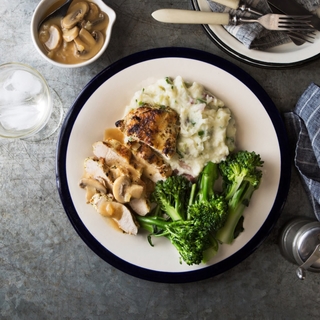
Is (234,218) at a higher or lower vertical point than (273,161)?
lower

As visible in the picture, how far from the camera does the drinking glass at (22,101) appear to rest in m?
3.23

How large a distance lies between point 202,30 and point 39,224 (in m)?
2.24

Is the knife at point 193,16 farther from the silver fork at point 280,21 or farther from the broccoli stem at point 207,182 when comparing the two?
the broccoli stem at point 207,182

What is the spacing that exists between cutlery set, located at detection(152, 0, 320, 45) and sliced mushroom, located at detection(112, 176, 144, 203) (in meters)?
1.32

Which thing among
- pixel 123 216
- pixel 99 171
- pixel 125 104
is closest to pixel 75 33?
pixel 125 104

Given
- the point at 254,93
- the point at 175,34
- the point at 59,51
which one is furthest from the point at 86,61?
the point at 254,93

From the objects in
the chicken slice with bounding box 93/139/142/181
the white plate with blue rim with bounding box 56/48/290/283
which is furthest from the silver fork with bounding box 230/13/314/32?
the chicken slice with bounding box 93/139/142/181

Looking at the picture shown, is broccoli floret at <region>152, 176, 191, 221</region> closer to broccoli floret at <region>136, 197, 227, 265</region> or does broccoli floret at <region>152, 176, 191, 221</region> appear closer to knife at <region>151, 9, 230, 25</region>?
broccoli floret at <region>136, 197, 227, 265</region>

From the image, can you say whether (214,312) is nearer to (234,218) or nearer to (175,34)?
(234,218)

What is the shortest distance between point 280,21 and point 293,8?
0.18 m

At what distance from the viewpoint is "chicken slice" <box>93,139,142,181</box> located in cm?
302

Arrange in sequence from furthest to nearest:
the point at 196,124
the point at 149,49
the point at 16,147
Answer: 1. the point at 16,147
2. the point at 149,49
3. the point at 196,124

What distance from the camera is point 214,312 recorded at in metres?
3.44

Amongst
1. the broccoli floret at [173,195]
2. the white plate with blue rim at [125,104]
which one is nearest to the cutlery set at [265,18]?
the white plate with blue rim at [125,104]
